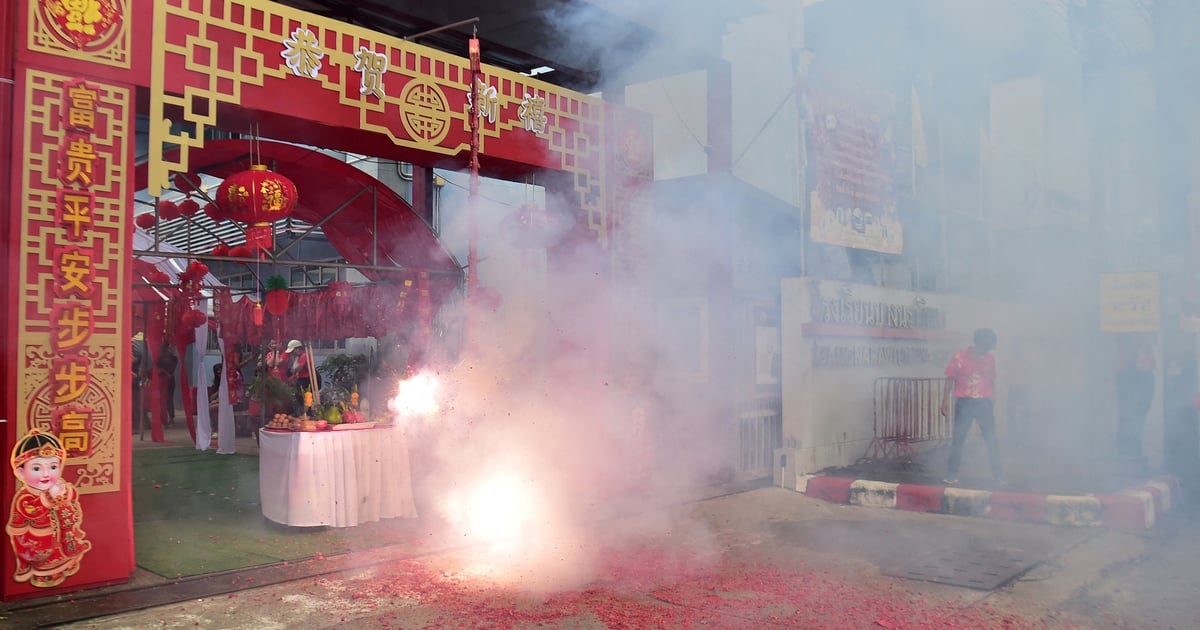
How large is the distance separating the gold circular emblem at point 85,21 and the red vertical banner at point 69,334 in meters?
0.17

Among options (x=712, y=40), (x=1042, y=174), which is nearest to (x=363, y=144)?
(x=712, y=40)

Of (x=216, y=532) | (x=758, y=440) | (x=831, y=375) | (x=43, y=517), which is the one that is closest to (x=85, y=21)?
(x=43, y=517)

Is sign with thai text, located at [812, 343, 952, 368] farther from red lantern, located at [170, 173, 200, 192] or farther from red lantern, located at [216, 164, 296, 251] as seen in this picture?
red lantern, located at [170, 173, 200, 192]

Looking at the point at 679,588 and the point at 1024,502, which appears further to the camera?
the point at 1024,502

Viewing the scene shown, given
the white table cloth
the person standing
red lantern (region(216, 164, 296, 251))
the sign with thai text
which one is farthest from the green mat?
the person standing

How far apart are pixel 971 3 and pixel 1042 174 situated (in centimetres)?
147

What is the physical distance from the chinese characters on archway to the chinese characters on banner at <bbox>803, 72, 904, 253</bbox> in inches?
73.8

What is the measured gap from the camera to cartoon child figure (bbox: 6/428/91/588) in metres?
3.52

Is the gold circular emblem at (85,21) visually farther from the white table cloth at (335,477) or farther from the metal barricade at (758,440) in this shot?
the metal barricade at (758,440)

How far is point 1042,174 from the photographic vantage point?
14.0 feet

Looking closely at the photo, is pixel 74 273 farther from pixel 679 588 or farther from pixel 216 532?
pixel 679 588

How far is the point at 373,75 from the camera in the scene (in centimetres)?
471

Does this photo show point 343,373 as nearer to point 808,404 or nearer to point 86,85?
point 808,404

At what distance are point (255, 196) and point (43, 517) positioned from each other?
73.5 inches
